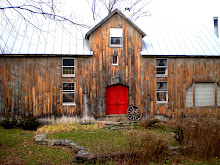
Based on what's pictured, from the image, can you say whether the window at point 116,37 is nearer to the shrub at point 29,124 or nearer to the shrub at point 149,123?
the shrub at point 149,123

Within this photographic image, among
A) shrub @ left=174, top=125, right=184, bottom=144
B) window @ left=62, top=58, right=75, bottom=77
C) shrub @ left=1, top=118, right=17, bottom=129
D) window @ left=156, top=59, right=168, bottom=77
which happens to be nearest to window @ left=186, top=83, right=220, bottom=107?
window @ left=156, top=59, right=168, bottom=77

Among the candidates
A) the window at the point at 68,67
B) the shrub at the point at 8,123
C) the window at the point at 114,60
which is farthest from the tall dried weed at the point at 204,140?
the shrub at the point at 8,123

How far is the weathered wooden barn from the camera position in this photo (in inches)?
659

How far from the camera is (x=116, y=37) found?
1769cm

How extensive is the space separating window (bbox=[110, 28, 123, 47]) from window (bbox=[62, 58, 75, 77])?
3.12m

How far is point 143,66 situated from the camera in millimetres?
17781

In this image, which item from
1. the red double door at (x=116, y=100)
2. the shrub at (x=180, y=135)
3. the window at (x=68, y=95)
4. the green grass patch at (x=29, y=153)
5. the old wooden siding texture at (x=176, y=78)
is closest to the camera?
the green grass patch at (x=29, y=153)

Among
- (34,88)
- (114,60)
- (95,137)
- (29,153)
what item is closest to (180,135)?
(95,137)

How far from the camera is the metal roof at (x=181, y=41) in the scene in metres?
18.2

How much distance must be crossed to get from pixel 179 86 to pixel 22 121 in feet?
36.7

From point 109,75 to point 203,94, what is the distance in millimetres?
7225

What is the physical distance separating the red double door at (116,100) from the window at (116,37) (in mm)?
3030

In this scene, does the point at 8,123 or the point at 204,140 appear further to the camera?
the point at 8,123

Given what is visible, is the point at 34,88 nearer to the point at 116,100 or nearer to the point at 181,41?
the point at 116,100
